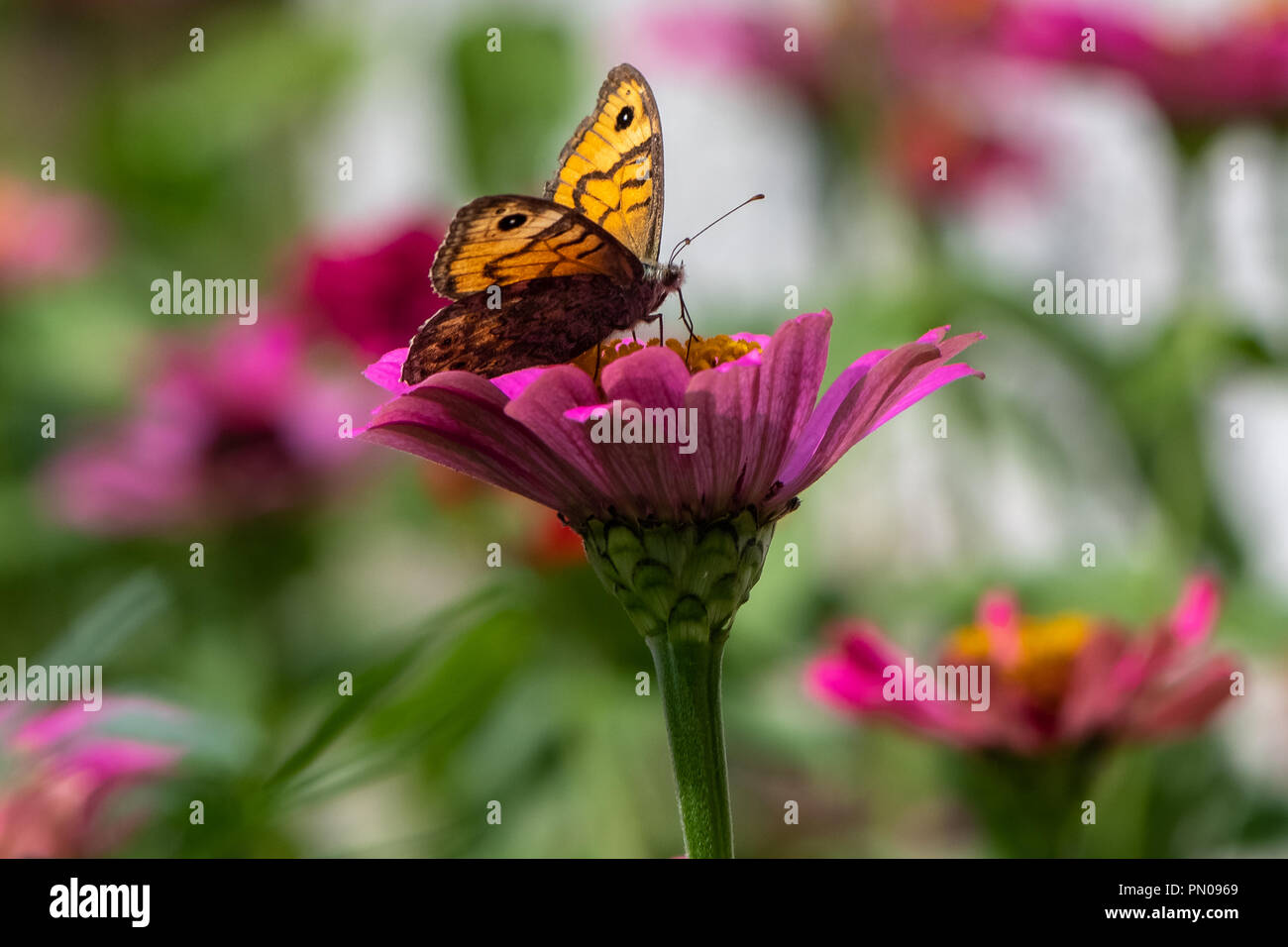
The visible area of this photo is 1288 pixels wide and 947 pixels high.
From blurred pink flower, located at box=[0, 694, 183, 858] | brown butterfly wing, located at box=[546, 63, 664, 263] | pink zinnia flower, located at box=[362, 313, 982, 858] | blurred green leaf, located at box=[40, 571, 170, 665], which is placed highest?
brown butterfly wing, located at box=[546, 63, 664, 263]

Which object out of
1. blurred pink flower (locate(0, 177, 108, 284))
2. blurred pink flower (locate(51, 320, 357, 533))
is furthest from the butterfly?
blurred pink flower (locate(0, 177, 108, 284))

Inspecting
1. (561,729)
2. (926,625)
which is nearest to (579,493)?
(561,729)

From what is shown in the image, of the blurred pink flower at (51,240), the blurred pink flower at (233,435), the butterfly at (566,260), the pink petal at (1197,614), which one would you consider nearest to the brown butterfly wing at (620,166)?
the butterfly at (566,260)

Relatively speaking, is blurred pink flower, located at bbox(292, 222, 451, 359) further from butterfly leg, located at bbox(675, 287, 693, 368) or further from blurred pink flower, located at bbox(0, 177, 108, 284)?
blurred pink flower, located at bbox(0, 177, 108, 284)

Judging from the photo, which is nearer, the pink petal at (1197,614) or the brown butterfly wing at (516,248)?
the brown butterfly wing at (516,248)

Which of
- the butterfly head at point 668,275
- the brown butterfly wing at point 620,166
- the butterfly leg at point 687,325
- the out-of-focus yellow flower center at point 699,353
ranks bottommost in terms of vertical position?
the out-of-focus yellow flower center at point 699,353

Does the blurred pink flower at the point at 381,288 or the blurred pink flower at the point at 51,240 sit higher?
the blurred pink flower at the point at 51,240

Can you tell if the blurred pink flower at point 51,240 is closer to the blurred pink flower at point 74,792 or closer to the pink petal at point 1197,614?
the blurred pink flower at point 74,792
